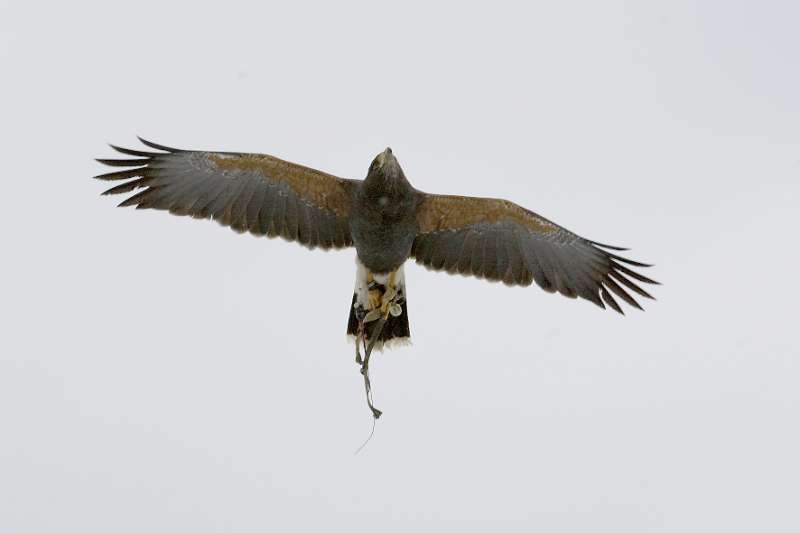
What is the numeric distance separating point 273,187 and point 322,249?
856 millimetres

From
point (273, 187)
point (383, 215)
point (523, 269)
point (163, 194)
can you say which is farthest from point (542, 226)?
point (163, 194)

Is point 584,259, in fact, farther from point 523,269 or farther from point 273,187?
point 273,187

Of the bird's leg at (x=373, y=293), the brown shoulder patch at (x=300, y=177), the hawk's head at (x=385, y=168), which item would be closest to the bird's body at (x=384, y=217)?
the hawk's head at (x=385, y=168)

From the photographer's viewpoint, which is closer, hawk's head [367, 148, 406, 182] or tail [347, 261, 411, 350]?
hawk's head [367, 148, 406, 182]

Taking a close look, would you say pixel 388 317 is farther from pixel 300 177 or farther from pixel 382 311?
pixel 300 177

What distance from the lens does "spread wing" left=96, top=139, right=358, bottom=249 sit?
1239 centimetres

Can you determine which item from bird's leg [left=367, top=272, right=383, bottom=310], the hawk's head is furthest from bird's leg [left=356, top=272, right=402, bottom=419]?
the hawk's head

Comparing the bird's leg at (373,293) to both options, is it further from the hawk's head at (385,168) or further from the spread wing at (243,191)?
the hawk's head at (385,168)

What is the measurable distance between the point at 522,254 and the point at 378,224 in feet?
5.88

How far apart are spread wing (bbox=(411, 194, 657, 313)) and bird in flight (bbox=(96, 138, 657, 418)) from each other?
0.01m

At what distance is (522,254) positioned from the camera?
1322 cm

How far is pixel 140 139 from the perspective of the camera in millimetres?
11961

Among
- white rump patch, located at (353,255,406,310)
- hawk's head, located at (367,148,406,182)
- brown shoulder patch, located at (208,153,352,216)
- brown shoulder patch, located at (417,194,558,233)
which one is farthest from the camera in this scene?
white rump patch, located at (353,255,406,310)

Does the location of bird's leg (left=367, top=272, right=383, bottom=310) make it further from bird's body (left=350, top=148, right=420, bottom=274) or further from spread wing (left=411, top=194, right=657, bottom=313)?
spread wing (left=411, top=194, right=657, bottom=313)
